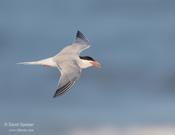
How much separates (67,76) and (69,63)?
69 centimetres

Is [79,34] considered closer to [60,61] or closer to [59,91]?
[60,61]

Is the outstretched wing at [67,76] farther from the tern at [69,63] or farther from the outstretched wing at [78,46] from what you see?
the outstretched wing at [78,46]

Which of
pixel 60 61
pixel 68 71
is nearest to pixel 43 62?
pixel 60 61

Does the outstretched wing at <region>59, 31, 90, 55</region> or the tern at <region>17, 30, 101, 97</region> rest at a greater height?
the outstretched wing at <region>59, 31, 90, 55</region>

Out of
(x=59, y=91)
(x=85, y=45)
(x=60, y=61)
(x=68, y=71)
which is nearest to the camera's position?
(x=59, y=91)

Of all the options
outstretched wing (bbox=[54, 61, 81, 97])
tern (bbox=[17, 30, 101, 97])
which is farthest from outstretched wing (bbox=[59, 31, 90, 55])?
outstretched wing (bbox=[54, 61, 81, 97])

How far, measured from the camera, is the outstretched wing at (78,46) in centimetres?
1131

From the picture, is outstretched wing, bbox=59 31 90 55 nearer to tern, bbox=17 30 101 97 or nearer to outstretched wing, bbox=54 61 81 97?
tern, bbox=17 30 101 97

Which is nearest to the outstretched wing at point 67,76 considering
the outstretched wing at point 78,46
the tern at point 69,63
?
the tern at point 69,63

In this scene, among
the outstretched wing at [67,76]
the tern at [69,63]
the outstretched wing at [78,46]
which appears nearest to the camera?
the outstretched wing at [67,76]

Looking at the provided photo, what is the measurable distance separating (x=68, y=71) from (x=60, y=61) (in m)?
0.72

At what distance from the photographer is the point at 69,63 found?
10.3 m

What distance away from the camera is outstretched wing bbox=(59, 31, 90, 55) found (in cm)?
1131

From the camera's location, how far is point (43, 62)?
35.5 ft
